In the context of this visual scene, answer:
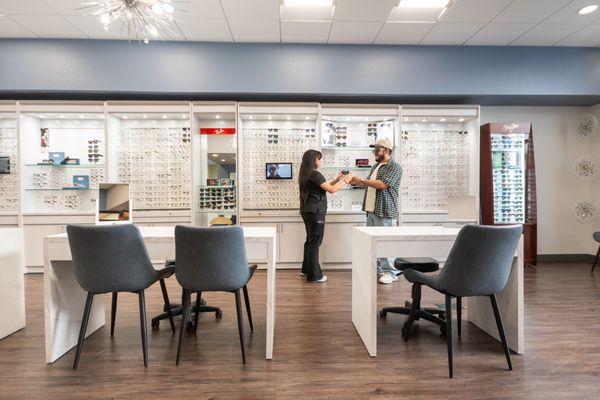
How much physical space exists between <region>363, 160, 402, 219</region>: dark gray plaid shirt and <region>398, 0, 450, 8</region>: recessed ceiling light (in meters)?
1.86

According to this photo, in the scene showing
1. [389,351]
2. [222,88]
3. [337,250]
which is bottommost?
[389,351]

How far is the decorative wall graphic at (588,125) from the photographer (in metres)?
5.16

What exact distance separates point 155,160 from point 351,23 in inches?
138

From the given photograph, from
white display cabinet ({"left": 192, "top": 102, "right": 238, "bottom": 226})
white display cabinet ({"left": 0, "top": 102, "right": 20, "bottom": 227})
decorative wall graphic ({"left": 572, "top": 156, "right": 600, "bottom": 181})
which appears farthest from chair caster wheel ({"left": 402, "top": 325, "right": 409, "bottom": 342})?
white display cabinet ({"left": 0, "top": 102, "right": 20, "bottom": 227})

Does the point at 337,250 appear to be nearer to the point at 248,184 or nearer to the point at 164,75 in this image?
the point at 248,184

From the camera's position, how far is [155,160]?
4926 millimetres

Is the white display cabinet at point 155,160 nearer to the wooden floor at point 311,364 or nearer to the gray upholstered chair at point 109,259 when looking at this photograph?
the wooden floor at point 311,364

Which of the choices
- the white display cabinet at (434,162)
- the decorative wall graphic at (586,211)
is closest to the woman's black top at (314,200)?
the white display cabinet at (434,162)

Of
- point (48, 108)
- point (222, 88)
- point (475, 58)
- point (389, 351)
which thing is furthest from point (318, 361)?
point (48, 108)

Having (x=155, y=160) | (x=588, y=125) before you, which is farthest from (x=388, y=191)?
(x=588, y=125)

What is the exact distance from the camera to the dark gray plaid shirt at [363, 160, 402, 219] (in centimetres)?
372

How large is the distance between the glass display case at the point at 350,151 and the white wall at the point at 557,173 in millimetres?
A: 2066

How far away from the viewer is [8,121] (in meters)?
4.77

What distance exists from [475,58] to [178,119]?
4.62 meters
